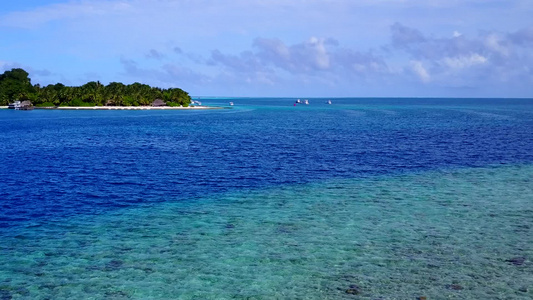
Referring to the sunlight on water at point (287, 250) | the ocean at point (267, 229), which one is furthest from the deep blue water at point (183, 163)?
the sunlight on water at point (287, 250)

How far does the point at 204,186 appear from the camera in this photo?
40875mm

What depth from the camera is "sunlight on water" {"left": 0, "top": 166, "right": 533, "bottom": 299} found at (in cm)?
1909

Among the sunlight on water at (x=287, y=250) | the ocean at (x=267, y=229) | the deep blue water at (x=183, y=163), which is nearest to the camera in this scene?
the sunlight on water at (x=287, y=250)

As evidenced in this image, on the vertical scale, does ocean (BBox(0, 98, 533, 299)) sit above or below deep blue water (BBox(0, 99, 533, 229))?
below

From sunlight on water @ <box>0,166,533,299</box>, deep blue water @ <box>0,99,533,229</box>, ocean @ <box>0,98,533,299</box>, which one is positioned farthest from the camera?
deep blue water @ <box>0,99,533,229</box>

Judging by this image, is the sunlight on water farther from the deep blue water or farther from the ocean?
the deep blue water

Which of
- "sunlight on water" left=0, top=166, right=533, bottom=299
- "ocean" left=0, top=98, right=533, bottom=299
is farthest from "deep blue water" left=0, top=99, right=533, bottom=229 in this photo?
"sunlight on water" left=0, top=166, right=533, bottom=299

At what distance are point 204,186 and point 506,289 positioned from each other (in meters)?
26.7

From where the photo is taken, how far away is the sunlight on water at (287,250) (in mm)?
19094

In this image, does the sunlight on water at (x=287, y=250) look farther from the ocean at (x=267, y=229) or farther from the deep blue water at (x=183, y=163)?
the deep blue water at (x=183, y=163)

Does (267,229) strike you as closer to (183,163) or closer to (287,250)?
(287,250)

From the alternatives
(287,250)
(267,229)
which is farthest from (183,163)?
(287,250)

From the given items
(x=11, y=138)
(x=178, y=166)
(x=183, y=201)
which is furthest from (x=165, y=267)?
(x=11, y=138)

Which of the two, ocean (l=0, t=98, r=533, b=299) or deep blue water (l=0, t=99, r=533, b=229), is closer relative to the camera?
ocean (l=0, t=98, r=533, b=299)
